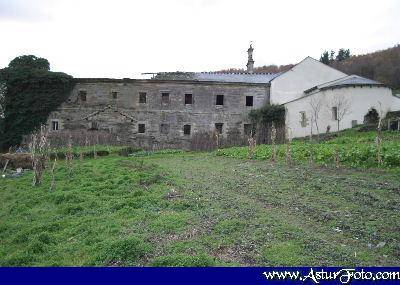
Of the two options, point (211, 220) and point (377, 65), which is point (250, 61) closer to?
point (211, 220)

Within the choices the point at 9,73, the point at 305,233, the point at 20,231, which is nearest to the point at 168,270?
the point at 305,233

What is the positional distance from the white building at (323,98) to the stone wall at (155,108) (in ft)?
6.79

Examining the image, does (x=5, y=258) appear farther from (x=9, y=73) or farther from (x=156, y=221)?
(x=9, y=73)

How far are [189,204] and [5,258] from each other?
4.08m

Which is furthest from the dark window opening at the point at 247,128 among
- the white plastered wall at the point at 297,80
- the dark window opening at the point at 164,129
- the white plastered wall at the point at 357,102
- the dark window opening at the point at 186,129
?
the dark window opening at the point at 164,129

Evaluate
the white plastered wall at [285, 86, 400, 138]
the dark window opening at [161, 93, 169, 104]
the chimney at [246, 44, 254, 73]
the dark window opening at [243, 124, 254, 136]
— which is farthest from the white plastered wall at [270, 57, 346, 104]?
the dark window opening at [161, 93, 169, 104]

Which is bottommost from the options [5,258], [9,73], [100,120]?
[5,258]

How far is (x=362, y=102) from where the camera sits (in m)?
28.8

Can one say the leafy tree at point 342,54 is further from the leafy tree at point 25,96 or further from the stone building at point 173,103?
the leafy tree at point 25,96

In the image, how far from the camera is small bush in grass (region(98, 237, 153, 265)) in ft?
23.6

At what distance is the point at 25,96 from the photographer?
3347cm

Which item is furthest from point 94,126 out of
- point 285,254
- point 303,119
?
point 285,254

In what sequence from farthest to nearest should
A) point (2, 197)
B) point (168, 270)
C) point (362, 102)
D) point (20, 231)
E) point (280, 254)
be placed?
1. point (362, 102)
2. point (2, 197)
3. point (20, 231)
4. point (280, 254)
5. point (168, 270)

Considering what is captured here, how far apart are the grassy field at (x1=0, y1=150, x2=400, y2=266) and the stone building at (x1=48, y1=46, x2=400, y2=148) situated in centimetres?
1964
